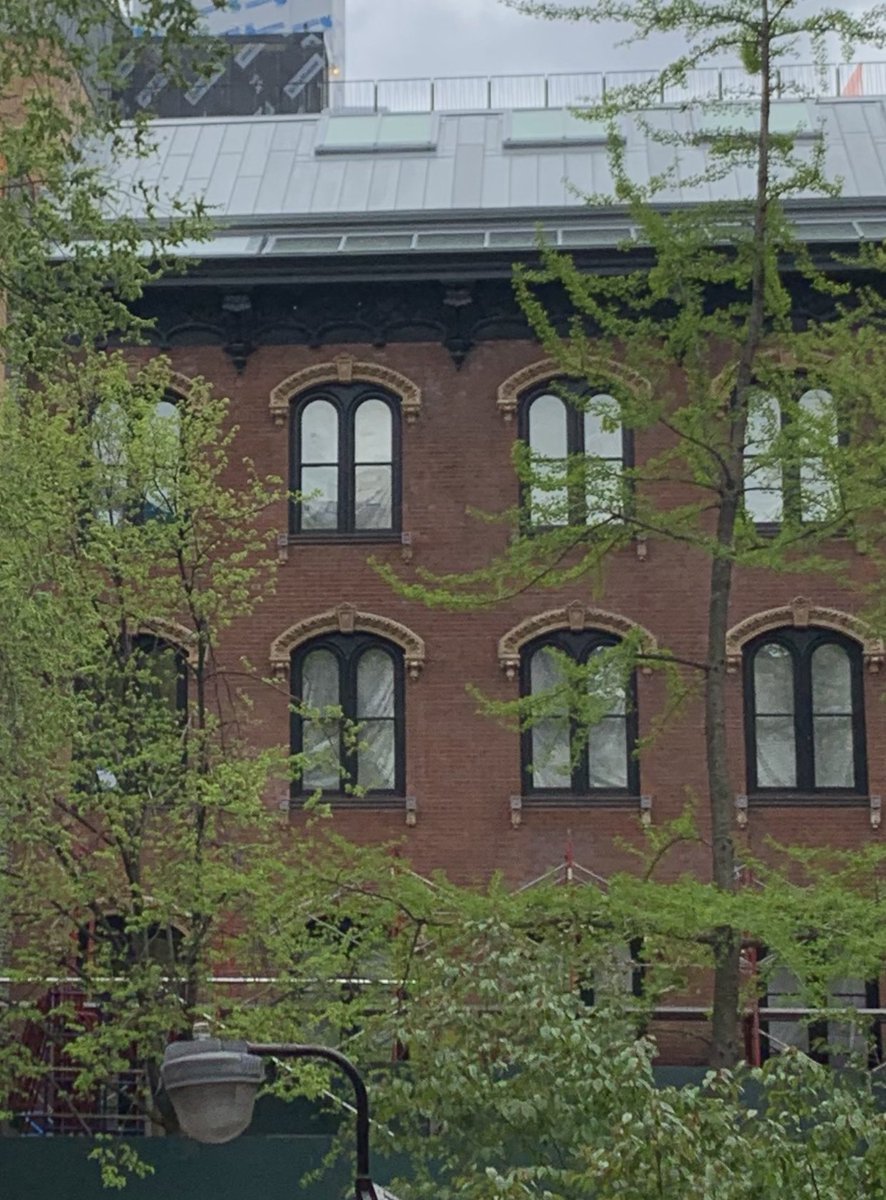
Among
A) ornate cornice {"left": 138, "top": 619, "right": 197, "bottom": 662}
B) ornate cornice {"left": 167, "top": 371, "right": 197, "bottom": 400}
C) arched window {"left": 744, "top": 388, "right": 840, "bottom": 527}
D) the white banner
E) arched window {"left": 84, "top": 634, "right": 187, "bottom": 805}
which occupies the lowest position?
arched window {"left": 84, "top": 634, "right": 187, "bottom": 805}

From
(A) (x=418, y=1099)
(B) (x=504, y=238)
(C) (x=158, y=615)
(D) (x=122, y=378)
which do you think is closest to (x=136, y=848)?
(C) (x=158, y=615)

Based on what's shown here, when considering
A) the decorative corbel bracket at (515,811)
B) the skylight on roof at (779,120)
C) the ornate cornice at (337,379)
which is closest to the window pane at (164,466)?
the ornate cornice at (337,379)

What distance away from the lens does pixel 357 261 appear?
23.9 m

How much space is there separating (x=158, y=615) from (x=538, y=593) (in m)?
5.67

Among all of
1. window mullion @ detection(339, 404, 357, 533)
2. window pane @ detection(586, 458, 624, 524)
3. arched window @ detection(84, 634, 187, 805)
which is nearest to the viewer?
window pane @ detection(586, 458, 624, 524)

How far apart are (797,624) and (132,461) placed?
8431 mm

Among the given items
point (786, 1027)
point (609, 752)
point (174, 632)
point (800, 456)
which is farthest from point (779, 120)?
point (800, 456)

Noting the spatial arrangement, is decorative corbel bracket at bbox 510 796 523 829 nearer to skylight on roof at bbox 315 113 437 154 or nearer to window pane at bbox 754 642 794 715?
window pane at bbox 754 642 794 715

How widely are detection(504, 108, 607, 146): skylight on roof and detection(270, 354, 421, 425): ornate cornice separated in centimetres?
546

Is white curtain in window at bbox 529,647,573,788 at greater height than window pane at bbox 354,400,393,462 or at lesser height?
lesser

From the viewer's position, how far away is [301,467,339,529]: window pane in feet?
78.5

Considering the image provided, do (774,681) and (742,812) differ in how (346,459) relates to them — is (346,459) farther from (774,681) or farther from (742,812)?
(742,812)

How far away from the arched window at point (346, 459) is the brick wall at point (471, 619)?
239mm

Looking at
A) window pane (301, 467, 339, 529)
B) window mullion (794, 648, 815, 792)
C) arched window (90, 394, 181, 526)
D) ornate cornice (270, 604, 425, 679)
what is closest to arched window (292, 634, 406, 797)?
ornate cornice (270, 604, 425, 679)
